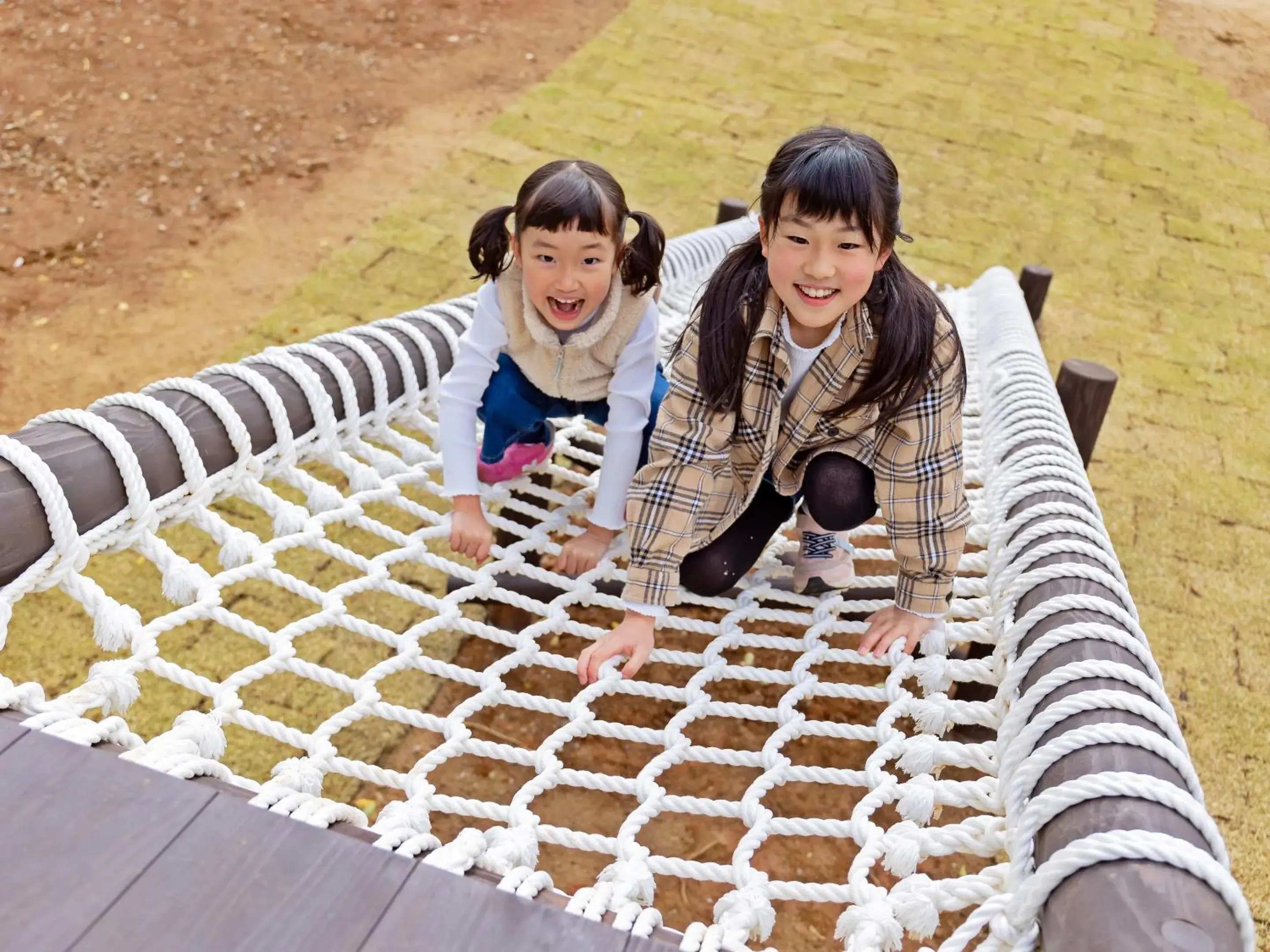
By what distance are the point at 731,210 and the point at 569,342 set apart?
1630 mm

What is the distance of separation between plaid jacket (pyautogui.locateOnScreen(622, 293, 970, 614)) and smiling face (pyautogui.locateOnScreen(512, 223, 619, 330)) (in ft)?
0.51

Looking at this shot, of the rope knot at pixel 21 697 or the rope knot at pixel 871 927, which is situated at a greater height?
the rope knot at pixel 21 697

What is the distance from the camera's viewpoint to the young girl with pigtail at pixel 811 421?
1049mm

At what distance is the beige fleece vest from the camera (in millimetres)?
1312

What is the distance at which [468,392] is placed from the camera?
4.55ft

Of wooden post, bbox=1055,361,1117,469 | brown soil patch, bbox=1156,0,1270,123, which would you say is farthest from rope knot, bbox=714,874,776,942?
brown soil patch, bbox=1156,0,1270,123

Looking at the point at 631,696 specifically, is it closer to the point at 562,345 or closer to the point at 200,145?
the point at 562,345

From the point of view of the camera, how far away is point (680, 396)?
3.74 feet

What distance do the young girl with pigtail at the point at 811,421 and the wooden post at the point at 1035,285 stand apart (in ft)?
6.55

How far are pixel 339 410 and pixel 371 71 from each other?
333 centimetres

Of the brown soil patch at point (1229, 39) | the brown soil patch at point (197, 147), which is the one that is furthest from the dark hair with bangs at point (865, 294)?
the brown soil patch at point (1229, 39)

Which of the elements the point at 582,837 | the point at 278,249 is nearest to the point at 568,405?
the point at 582,837

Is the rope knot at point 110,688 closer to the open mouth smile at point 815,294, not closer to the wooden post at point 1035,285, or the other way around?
the open mouth smile at point 815,294

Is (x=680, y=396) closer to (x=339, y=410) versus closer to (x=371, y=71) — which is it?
(x=339, y=410)
